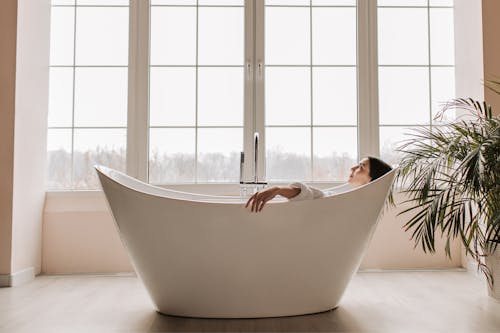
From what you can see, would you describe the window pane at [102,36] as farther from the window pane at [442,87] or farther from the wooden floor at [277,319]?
the window pane at [442,87]

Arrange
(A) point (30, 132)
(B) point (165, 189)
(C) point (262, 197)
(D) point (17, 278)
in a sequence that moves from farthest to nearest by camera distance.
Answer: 1. (A) point (30, 132)
2. (D) point (17, 278)
3. (B) point (165, 189)
4. (C) point (262, 197)

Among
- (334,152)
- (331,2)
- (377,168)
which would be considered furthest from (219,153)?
(377,168)

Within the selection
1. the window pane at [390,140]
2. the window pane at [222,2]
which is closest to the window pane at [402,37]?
the window pane at [390,140]

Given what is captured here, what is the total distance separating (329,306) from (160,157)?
1.80m

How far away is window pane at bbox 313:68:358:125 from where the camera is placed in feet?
12.3

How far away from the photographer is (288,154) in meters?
3.69

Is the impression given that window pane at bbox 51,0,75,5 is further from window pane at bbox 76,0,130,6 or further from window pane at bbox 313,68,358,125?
window pane at bbox 313,68,358,125

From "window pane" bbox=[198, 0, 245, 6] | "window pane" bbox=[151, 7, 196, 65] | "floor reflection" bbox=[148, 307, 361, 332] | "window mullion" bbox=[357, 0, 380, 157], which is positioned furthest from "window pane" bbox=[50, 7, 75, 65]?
"floor reflection" bbox=[148, 307, 361, 332]

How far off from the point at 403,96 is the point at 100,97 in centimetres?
222

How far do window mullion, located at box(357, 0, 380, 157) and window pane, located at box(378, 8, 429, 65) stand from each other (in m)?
0.08

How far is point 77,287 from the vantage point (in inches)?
117

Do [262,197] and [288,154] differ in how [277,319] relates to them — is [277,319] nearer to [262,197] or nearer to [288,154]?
[262,197]

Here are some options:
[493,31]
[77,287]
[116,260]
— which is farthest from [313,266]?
[493,31]

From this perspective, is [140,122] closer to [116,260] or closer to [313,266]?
[116,260]
